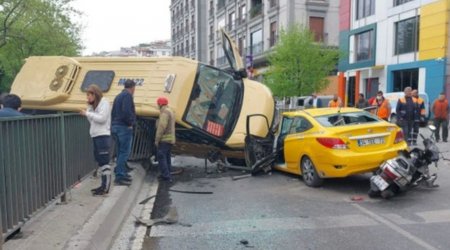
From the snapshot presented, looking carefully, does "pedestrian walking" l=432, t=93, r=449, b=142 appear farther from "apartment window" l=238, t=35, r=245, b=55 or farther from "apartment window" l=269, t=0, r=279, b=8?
"apartment window" l=238, t=35, r=245, b=55

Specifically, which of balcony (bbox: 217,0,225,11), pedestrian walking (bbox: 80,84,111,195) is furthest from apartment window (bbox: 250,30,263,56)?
pedestrian walking (bbox: 80,84,111,195)

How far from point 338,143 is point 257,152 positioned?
7.96 feet

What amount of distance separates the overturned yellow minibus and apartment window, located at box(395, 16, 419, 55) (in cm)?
2025

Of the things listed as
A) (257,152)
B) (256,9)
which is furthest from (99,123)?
(256,9)

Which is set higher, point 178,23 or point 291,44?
point 178,23

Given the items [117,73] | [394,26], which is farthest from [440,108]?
[394,26]

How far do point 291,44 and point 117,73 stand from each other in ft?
79.9

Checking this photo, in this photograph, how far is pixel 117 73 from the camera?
10086 millimetres

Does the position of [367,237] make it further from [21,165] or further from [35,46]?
[35,46]

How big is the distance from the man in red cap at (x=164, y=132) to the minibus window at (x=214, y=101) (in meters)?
0.58

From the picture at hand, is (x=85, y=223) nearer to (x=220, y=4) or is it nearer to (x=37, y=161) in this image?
(x=37, y=161)

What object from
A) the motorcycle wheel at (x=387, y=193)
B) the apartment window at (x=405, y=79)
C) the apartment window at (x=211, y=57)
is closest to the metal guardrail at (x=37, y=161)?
the motorcycle wheel at (x=387, y=193)

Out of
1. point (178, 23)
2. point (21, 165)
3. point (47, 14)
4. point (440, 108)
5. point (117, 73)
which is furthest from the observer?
point (178, 23)

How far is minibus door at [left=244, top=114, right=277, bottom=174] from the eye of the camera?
9617 mm
